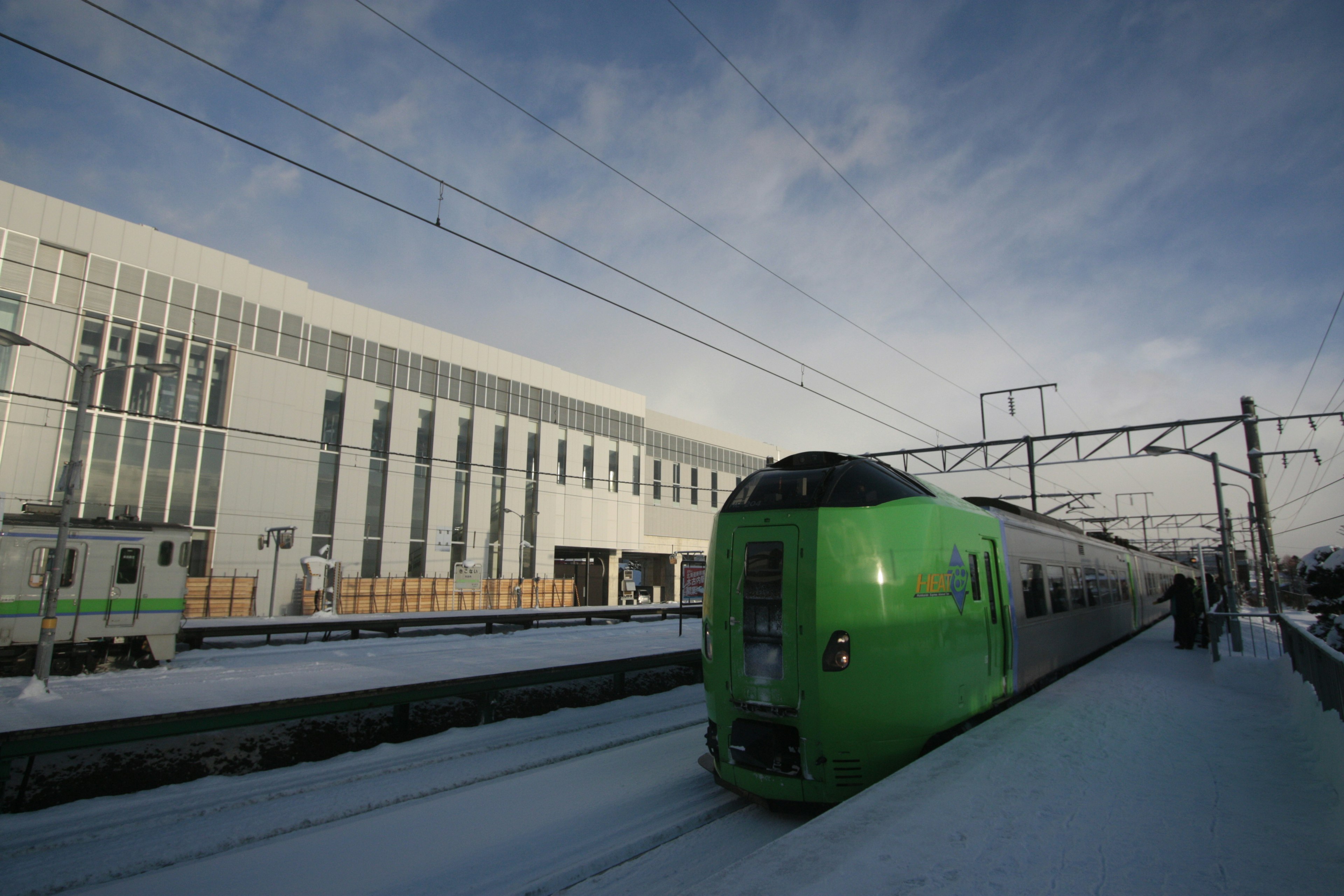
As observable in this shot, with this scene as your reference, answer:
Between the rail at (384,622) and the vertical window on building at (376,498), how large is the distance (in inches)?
173

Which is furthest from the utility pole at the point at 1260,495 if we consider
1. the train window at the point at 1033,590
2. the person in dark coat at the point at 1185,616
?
the train window at the point at 1033,590

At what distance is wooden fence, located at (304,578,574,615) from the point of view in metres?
32.3

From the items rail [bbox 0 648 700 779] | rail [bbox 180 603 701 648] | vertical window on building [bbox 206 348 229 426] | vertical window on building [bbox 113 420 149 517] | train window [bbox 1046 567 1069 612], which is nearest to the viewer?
rail [bbox 0 648 700 779]

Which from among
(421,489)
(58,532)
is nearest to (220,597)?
(421,489)

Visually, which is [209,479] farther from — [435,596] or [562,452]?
[562,452]

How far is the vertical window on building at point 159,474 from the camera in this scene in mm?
27859

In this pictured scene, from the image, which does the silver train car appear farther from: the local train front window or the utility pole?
the utility pole

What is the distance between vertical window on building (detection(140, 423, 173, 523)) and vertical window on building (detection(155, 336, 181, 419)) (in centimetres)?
68

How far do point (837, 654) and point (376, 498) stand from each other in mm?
34561

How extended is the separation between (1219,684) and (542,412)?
126ft

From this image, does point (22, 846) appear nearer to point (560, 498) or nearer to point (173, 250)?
point (173, 250)

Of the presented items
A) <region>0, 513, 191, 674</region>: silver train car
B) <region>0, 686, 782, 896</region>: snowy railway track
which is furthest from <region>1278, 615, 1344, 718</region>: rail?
<region>0, 513, 191, 674</region>: silver train car

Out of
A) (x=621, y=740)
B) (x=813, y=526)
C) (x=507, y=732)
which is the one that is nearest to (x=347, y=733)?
(x=507, y=732)

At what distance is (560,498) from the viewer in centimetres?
4394
